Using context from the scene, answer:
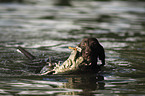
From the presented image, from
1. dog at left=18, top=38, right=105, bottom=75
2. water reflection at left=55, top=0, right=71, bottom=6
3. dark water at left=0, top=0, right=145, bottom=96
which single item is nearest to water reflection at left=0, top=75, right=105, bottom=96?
dark water at left=0, top=0, right=145, bottom=96

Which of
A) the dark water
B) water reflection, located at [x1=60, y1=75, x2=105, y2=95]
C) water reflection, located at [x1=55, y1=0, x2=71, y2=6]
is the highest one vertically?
water reflection, located at [x1=55, y1=0, x2=71, y2=6]

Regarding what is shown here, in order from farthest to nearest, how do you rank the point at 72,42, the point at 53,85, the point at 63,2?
the point at 63,2 < the point at 72,42 < the point at 53,85

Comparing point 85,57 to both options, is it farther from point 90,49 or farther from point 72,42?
point 72,42

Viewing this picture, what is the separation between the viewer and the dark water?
20.5 ft

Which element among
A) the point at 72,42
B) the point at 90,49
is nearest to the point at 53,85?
the point at 90,49

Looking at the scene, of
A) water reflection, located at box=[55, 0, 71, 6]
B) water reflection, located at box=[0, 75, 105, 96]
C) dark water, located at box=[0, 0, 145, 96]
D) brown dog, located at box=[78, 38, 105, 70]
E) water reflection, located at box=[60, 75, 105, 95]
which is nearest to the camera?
water reflection, located at box=[0, 75, 105, 96]

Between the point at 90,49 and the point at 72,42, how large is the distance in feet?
14.4

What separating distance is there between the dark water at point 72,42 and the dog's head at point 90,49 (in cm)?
49

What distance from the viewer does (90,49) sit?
634 centimetres

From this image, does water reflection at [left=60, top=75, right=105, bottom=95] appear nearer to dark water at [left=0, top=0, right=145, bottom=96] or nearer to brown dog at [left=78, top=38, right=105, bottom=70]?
dark water at [left=0, top=0, right=145, bottom=96]

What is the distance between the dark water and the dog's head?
0.49 meters

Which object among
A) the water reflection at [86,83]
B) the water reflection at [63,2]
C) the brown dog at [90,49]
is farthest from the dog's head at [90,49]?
the water reflection at [63,2]

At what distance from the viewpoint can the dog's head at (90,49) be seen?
6352 millimetres

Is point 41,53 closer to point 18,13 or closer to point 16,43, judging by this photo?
point 16,43
